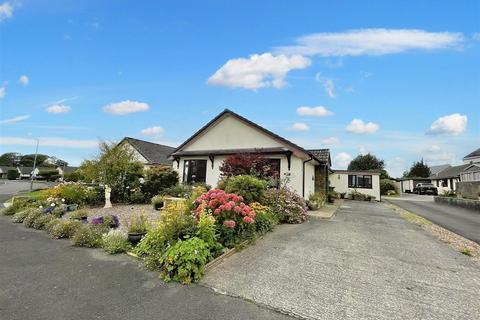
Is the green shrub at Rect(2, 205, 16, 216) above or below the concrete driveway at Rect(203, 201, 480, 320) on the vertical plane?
above

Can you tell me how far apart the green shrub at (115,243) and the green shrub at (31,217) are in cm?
486

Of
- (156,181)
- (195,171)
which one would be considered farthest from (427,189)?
(156,181)

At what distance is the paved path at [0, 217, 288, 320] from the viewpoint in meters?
3.51

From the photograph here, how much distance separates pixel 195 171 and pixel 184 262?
1226cm

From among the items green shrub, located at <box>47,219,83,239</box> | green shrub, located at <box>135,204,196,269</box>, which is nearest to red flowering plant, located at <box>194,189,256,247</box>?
green shrub, located at <box>135,204,196,269</box>

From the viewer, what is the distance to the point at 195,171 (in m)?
16.7

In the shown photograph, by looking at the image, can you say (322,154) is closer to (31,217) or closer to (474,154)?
(31,217)

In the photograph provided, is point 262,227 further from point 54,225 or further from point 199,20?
point 199,20

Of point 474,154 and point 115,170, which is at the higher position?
point 474,154

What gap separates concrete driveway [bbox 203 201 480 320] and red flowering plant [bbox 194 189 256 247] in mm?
511

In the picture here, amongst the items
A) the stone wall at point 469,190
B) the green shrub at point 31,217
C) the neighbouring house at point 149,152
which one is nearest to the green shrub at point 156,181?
the green shrub at point 31,217

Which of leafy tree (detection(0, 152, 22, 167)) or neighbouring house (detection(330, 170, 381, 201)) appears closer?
neighbouring house (detection(330, 170, 381, 201))

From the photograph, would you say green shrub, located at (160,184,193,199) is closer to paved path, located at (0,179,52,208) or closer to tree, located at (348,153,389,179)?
paved path, located at (0,179,52,208)

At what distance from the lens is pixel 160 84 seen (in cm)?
1384
